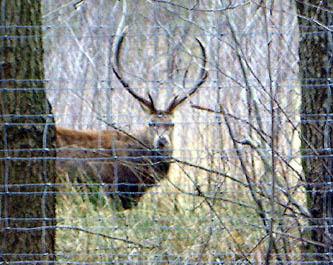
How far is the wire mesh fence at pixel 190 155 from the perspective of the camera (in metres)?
2.95

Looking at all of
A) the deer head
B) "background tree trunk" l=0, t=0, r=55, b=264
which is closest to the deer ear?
the deer head

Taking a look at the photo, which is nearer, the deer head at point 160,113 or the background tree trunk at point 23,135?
the background tree trunk at point 23,135

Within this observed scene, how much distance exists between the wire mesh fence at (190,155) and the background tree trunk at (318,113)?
0.17 ft

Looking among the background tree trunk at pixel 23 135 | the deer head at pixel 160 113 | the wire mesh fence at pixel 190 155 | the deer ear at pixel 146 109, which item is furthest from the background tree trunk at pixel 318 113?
the deer ear at pixel 146 109

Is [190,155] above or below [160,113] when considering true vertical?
below

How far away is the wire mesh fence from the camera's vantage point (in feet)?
9.67

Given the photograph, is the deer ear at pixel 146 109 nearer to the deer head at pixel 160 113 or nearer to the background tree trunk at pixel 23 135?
the deer head at pixel 160 113

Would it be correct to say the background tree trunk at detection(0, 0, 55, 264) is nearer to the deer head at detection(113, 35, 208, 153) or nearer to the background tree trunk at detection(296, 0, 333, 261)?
the background tree trunk at detection(296, 0, 333, 261)

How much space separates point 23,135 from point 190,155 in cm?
234

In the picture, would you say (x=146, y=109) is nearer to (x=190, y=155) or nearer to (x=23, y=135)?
(x=190, y=155)

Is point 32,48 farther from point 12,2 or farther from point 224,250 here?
point 224,250

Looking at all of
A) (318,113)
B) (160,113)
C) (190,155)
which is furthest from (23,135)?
(160,113)

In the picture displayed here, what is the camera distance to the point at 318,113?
2957 mm

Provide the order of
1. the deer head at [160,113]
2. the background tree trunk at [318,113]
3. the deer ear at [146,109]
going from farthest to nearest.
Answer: the deer ear at [146,109]
the deer head at [160,113]
the background tree trunk at [318,113]
